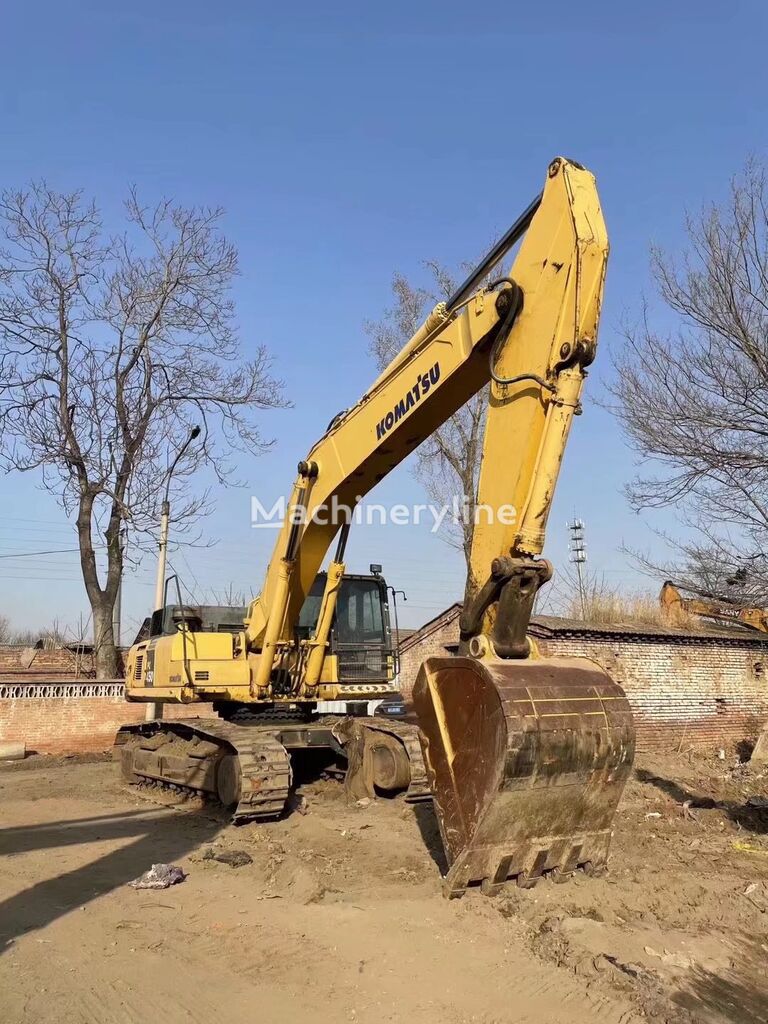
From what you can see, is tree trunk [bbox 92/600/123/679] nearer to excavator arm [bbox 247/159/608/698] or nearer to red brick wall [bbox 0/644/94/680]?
red brick wall [bbox 0/644/94/680]

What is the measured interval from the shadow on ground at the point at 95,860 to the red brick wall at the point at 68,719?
6.38m

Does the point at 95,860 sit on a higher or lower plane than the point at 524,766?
lower

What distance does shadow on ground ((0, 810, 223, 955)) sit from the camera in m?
5.55

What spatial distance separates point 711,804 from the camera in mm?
9820

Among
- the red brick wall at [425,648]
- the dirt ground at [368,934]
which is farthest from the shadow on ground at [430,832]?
the red brick wall at [425,648]

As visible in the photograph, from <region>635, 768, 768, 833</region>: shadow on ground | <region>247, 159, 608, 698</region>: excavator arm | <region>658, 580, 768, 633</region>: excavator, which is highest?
<region>247, 159, 608, 698</region>: excavator arm

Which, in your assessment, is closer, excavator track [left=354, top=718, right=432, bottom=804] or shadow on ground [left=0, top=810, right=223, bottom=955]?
shadow on ground [left=0, top=810, right=223, bottom=955]

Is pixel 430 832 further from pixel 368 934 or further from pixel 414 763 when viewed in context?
pixel 368 934

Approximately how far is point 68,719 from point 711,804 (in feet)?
40.6

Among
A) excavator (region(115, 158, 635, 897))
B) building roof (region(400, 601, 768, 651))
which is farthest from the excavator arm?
building roof (region(400, 601, 768, 651))

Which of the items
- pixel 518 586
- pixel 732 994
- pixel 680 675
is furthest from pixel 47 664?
pixel 732 994

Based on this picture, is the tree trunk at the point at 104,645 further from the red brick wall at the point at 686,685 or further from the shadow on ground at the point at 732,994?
the shadow on ground at the point at 732,994

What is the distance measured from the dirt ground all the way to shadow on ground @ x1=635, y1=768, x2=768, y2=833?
0.71 metres

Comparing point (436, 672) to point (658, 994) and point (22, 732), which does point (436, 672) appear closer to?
→ point (658, 994)
